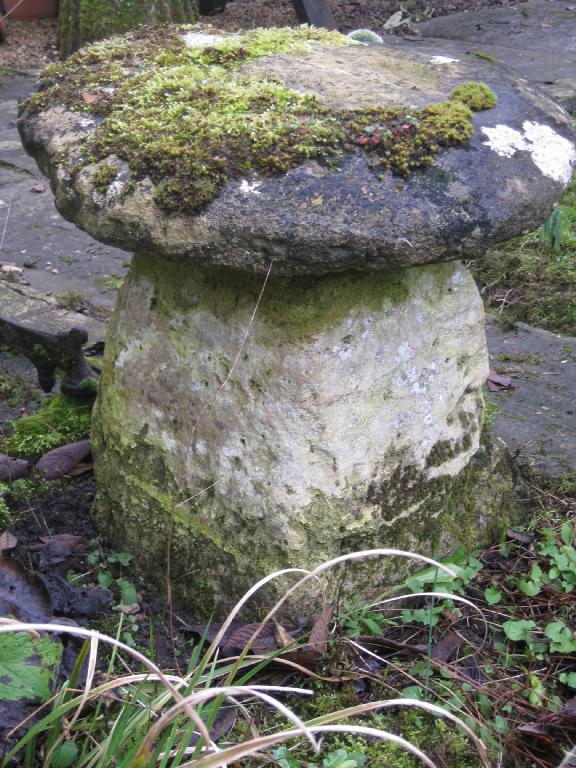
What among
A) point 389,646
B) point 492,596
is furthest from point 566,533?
point 389,646

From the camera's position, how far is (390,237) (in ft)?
5.10

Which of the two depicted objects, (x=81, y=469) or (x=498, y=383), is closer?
(x=81, y=469)

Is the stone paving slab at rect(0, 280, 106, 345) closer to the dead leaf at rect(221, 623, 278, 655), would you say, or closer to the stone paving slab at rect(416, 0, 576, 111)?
the dead leaf at rect(221, 623, 278, 655)

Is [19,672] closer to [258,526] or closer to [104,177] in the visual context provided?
[258,526]

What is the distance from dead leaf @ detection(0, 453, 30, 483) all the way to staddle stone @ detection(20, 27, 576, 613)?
30cm

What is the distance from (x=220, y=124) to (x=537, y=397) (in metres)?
1.82

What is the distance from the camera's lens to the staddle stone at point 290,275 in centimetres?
161

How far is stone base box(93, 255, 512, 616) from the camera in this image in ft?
6.08

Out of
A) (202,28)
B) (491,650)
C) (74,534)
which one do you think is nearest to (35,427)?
(74,534)

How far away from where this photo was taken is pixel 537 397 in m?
3.12

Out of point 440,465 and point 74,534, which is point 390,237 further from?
point 74,534

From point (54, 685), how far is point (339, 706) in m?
0.58

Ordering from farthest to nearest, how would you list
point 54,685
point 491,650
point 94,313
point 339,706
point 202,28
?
point 94,313
point 202,28
point 491,650
point 339,706
point 54,685

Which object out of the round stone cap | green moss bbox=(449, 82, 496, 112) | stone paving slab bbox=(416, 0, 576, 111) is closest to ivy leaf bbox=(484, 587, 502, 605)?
the round stone cap
